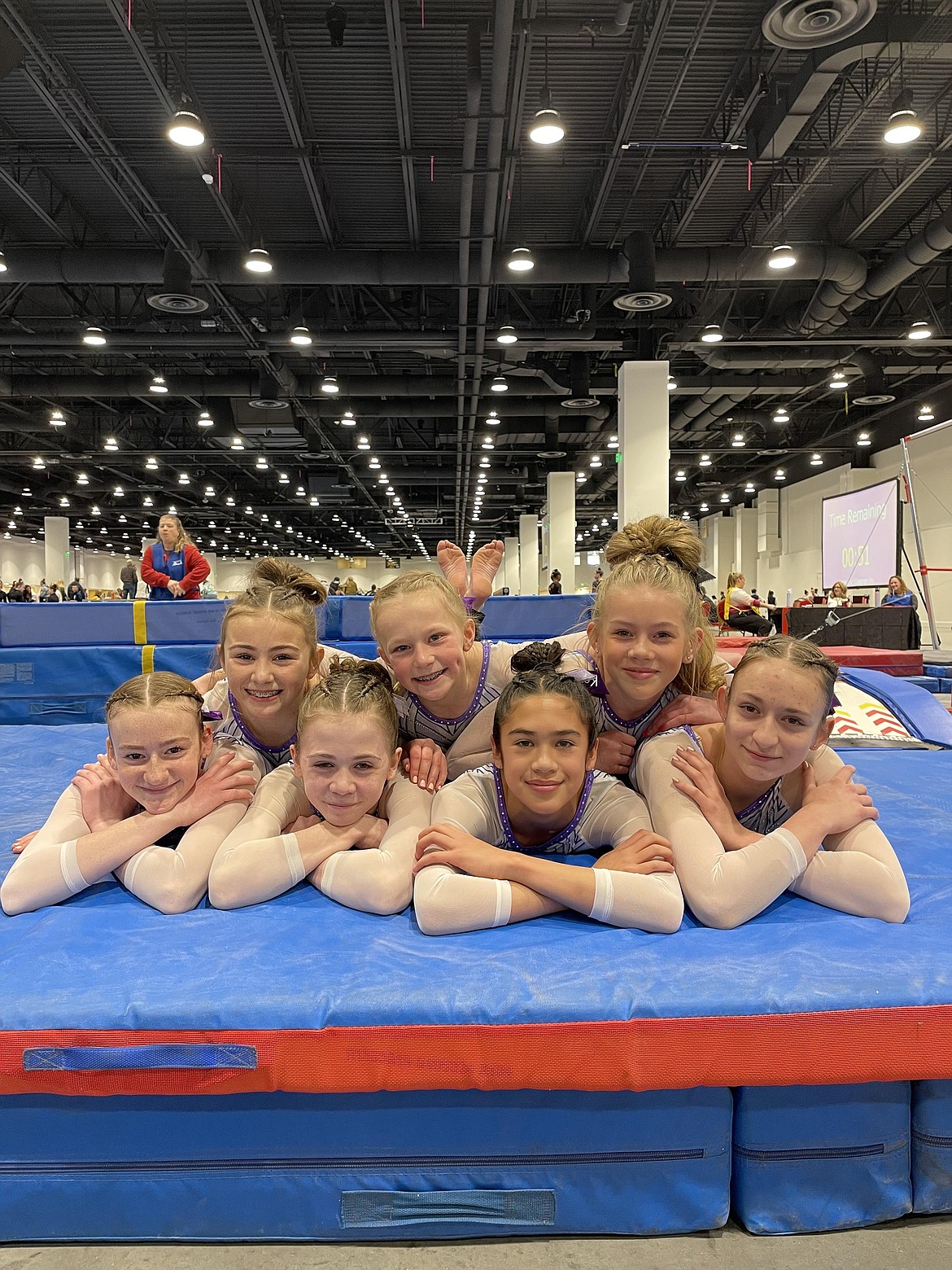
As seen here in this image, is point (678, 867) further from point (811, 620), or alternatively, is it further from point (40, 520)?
point (40, 520)

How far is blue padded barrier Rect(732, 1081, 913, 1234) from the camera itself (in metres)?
1.43

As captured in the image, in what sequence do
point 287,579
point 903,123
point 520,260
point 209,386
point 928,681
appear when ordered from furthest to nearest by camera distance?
point 209,386, point 520,260, point 928,681, point 903,123, point 287,579

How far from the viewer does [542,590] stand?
77.8 ft

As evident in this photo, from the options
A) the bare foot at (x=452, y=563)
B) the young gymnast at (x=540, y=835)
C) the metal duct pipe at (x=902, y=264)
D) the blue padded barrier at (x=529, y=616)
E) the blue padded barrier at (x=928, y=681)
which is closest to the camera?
the young gymnast at (x=540, y=835)

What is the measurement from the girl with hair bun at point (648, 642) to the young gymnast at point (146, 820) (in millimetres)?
955

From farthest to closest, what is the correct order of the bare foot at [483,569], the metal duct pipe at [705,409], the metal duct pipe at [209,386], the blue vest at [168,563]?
the metal duct pipe at [705,409] → the metal duct pipe at [209,386] → the blue vest at [168,563] → the bare foot at [483,569]

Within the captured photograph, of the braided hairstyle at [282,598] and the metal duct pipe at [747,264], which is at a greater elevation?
the metal duct pipe at [747,264]

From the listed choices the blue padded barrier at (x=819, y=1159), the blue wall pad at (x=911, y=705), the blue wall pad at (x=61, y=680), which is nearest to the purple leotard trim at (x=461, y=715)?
the blue padded barrier at (x=819, y=1159)

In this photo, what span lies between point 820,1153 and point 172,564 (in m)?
6.25

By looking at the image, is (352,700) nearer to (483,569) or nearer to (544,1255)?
(544,1255)

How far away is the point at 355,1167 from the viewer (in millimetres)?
1420

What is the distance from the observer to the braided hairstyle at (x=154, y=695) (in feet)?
5.90

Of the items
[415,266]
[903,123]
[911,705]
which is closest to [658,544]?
[911,705]

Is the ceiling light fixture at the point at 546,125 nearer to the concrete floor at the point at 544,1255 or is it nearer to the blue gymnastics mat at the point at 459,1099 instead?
the blue gymnastics mat at the point at 459,1099
